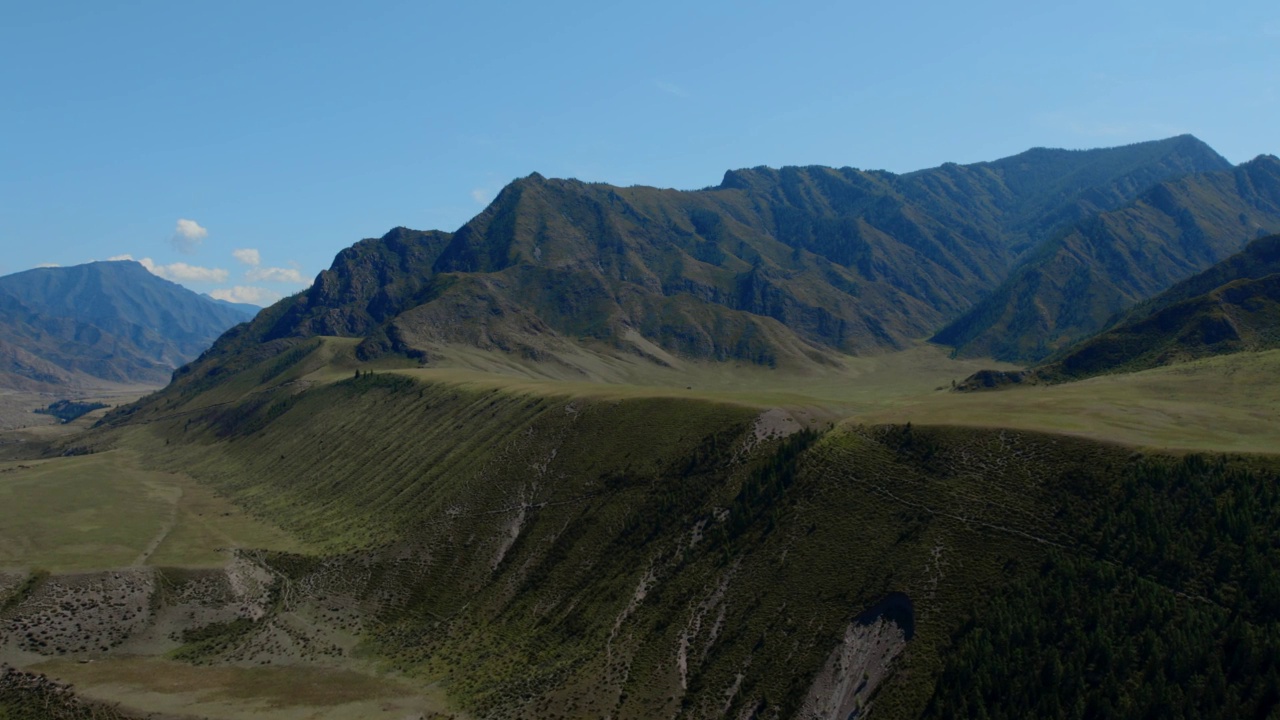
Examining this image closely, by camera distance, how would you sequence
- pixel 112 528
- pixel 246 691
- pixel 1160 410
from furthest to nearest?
pixel 112 528, pixel 1160 410, pixel 246 691

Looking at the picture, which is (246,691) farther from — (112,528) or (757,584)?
(112,528)

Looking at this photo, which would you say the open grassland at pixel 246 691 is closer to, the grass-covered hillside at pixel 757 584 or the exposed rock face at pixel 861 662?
the grass-covered hillside at pixel 757 584

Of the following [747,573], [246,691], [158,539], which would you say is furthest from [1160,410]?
[158,539]

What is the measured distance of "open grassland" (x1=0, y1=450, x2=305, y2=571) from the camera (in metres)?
132

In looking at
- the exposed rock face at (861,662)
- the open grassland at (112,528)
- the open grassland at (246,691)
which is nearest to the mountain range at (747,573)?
the exposed rock face at (861,662)

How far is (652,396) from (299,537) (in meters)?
79.6

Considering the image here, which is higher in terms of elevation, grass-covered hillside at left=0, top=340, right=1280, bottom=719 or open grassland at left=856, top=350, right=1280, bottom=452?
open grassland at left=856, top=350, right=1280, bottom=452

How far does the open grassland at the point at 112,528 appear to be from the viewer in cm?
13175

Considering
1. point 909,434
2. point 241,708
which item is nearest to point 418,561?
point 241,708

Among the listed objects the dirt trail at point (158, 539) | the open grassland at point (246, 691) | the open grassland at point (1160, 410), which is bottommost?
the open grassland at point (246, 691)

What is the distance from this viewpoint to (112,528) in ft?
495

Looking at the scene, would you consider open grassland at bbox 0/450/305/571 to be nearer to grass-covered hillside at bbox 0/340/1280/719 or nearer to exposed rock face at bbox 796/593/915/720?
grass-covered hillside at bbox 0/340/1280/719

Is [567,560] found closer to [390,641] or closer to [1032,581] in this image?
[390,641]

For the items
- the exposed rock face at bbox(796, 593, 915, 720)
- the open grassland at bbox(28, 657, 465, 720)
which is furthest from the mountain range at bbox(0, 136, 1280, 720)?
the open grassland at bbox(28, 657, 465, 720)
